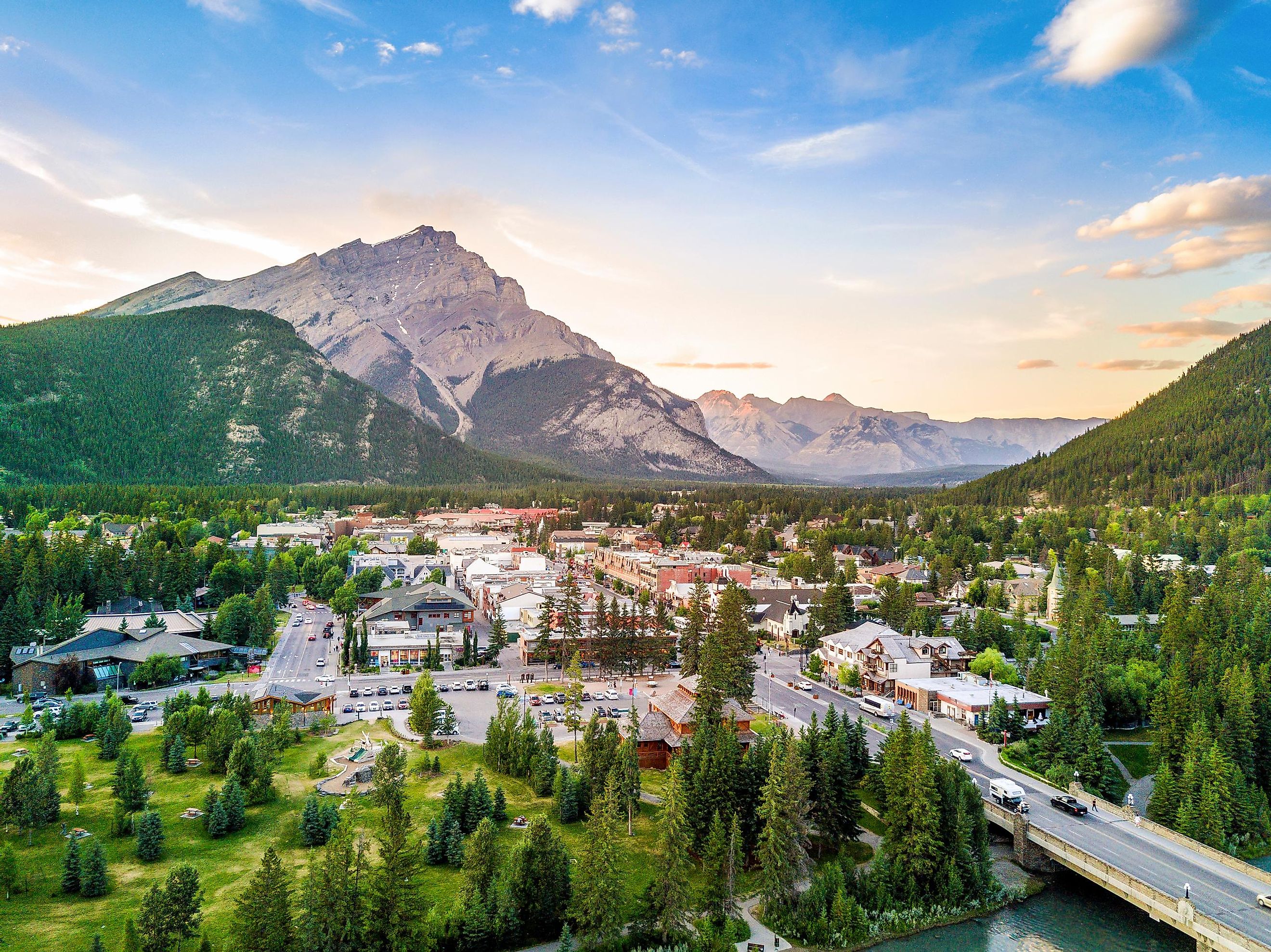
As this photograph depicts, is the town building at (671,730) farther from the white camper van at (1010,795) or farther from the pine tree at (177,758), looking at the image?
the pine tree at (177,758)

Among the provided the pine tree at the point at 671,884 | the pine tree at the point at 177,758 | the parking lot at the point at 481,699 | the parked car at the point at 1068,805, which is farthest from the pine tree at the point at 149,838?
the parked car at the point at 1068,805

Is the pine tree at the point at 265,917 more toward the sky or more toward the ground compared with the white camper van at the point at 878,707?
more toward the sky

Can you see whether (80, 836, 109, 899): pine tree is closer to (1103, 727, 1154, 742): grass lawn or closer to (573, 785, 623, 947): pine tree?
(573, 785, 623, 947): pine tree

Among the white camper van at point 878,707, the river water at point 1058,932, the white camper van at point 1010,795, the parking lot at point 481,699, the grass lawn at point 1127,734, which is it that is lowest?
the river water at point 1058,932

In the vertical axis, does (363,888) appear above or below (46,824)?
above

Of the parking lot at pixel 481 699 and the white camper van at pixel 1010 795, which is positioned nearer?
the white camper van at pixel 1010 795

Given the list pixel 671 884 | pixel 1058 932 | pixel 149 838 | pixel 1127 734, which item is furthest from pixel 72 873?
pixel 1127 734

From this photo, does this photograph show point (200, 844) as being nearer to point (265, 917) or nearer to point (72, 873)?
point (72, 873)

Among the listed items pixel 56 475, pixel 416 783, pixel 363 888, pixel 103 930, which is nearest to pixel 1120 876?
pixel 363 888

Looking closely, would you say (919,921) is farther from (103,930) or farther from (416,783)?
(103,930)
